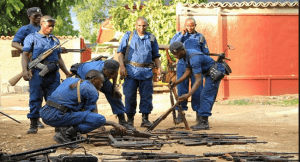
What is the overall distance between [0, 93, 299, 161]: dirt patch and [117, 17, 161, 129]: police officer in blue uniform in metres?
0.49

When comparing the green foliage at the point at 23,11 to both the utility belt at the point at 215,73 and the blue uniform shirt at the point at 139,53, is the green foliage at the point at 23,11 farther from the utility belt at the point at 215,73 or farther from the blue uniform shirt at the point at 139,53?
the utility belt at the point at 215,73

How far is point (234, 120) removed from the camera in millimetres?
11609

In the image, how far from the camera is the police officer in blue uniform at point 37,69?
8711 millimetres

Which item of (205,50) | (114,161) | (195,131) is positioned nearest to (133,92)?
(195,131)

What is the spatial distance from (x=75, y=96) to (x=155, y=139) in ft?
4.90

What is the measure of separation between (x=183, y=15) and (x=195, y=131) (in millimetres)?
7577

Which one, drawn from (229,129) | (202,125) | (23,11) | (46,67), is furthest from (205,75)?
(23,11)

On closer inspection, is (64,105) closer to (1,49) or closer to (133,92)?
(133,92)

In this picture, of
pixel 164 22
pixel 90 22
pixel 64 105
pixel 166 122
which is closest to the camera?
pixel 64 105

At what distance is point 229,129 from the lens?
31.8 feet

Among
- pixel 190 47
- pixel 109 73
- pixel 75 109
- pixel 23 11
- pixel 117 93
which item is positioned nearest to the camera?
pixel 75 109

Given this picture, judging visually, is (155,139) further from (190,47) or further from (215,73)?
(190,47)

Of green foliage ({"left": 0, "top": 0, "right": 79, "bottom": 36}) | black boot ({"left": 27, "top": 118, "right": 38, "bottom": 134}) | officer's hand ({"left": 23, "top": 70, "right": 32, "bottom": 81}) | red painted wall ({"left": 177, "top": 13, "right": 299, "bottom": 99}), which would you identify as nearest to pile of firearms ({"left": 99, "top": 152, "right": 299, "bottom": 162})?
black boot ({"left": 27, "top": 118, "right": 38, "bottom": 134})

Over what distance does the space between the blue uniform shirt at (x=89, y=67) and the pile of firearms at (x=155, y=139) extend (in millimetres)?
928
